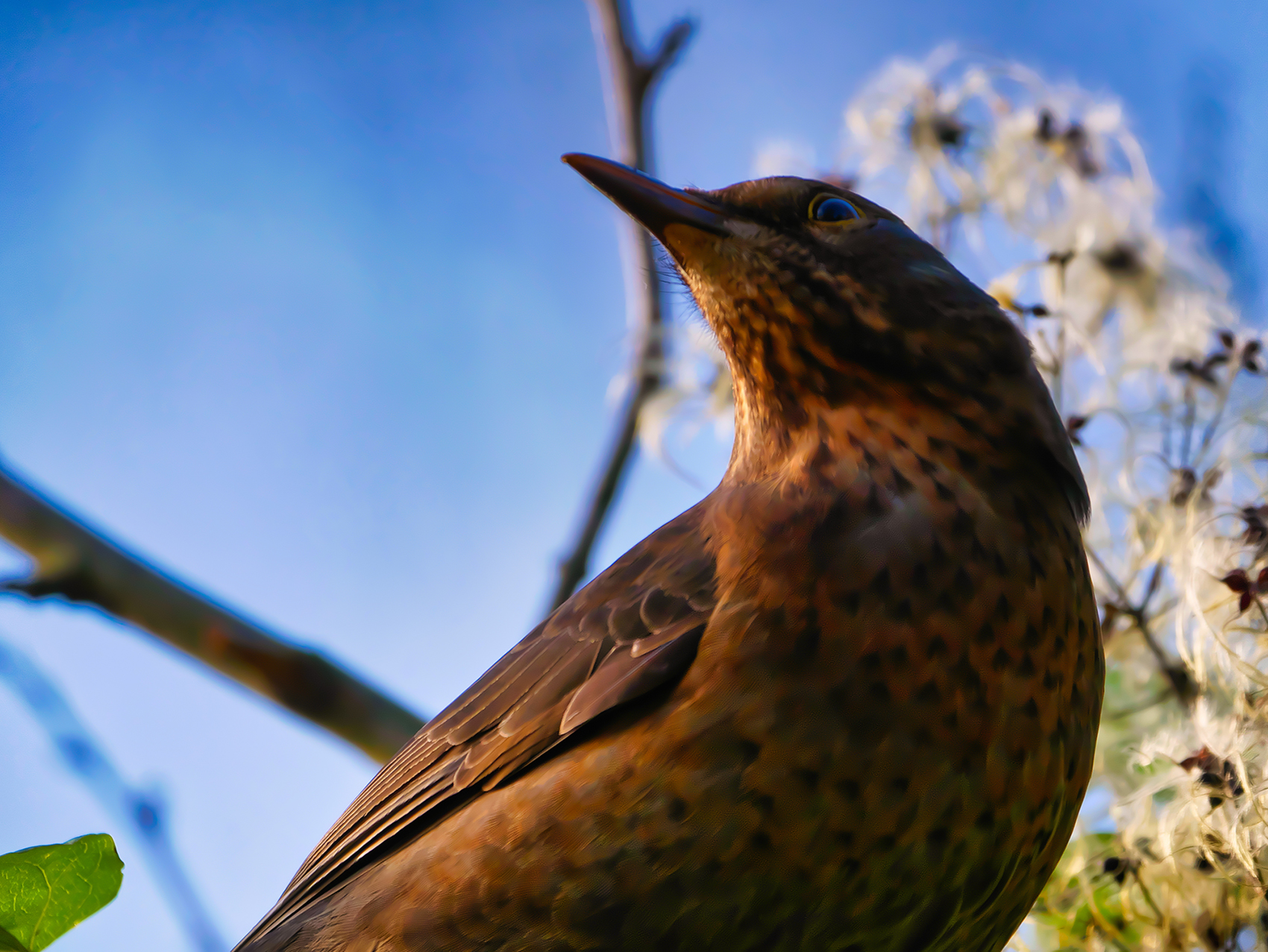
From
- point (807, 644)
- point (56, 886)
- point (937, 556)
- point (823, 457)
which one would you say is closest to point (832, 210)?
point (823, 457)

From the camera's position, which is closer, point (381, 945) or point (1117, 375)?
point (381, 945)

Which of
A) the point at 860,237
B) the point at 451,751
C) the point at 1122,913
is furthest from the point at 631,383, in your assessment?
the point at 1122,913

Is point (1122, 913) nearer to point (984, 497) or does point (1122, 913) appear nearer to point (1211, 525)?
point (1211, 525)

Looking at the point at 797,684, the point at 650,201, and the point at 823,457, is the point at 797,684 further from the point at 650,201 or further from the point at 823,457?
the point at 650,201

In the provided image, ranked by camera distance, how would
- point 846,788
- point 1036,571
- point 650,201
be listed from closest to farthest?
point 846,788, point 1036,571, point 650,201

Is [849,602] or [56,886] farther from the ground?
[56,886]

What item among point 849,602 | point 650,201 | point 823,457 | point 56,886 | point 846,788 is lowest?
point 846,788

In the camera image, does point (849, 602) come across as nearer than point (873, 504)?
Yes

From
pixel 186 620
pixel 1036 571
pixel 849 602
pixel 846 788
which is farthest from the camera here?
Answer: pixel 186 620
